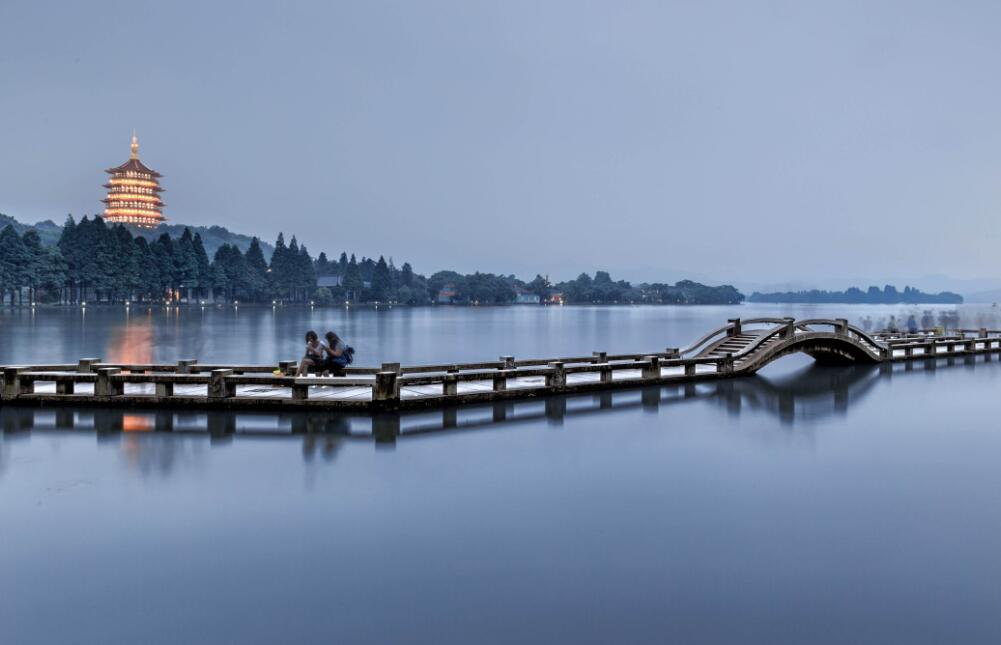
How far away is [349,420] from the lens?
1470 cm

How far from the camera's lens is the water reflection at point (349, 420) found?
12.3m

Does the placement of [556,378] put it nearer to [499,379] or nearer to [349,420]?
[499,379]

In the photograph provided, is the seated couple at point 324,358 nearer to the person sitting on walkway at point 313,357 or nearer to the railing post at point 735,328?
the person sitting on walkway at point 313,357

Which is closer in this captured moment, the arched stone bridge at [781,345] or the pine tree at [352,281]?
the arched stone bridge at [781,345]

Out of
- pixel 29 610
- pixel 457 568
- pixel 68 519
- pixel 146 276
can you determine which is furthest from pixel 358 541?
pixel 146 276

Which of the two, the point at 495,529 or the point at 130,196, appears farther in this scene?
the point at 130,196

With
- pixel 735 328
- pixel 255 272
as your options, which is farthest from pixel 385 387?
pixel 255 272

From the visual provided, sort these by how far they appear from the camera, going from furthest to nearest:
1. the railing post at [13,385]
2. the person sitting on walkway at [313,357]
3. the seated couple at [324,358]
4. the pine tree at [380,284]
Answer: the pine tree at [380,284] → the seated couple at [324,358] → the person sitting on walkway at [313,357] → the railing post at [13,385]

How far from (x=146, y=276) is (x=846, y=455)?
397 feet

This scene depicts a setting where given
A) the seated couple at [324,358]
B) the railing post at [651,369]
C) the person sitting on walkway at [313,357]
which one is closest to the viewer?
the person sitting on walkway at [313,357]

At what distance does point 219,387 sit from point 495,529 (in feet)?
33.2

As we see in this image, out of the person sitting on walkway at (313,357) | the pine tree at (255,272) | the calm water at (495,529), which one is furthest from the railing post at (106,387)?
the pine tree at (255,272)

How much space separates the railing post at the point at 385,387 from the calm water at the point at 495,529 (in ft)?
2.86

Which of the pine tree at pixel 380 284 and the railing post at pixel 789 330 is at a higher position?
the pine tree at pixel 380 284
